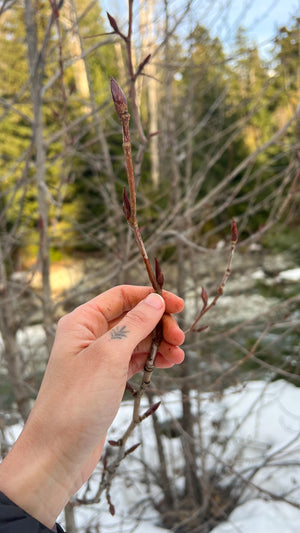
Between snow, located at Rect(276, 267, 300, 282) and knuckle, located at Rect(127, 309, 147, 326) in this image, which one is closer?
knuckle, located at Rect(127, 309, 147, 326)

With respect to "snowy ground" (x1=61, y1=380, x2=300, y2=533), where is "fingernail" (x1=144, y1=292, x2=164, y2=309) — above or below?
above

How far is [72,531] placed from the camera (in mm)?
1737

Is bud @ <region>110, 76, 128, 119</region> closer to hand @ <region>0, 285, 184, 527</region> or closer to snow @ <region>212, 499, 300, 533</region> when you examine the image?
hand @ <region>0, 285, 184, 527</region>

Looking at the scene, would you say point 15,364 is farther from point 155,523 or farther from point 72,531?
point 155,523

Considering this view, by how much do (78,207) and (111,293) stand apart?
1161 cm

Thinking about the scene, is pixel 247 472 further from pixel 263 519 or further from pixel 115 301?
pixel 115 301

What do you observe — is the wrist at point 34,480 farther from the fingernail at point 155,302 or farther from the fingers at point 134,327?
the fingernail at point 155,302

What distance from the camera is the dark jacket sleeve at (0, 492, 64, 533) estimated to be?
2.57 feet

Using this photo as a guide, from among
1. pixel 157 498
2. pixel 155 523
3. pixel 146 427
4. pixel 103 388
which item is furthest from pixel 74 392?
pixel 146 427

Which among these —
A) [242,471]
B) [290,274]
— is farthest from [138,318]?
[290,274]

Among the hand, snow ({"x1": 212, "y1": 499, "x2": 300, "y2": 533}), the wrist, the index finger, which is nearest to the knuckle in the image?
the hand

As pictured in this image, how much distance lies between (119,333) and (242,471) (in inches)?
102

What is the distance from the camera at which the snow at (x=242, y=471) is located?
288 cm

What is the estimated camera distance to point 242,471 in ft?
9.75
